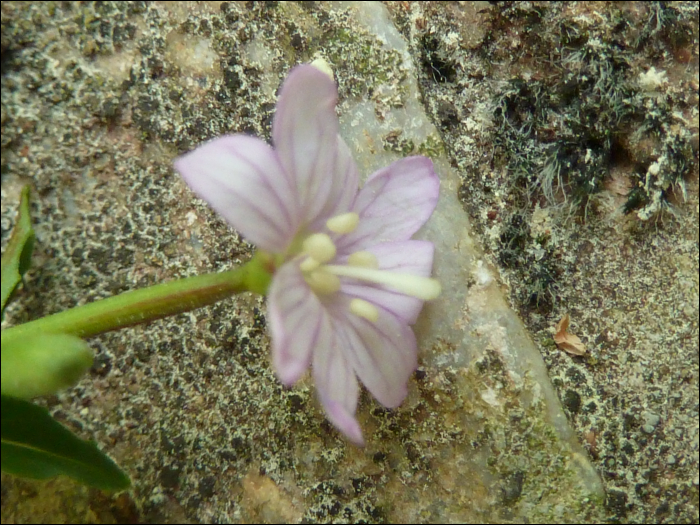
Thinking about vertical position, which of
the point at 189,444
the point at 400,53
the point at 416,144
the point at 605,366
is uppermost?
the point at 400,53

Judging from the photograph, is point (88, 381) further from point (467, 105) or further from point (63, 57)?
point (467, 105)

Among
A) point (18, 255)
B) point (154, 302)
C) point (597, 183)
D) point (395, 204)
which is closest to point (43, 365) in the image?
point (154, 302)

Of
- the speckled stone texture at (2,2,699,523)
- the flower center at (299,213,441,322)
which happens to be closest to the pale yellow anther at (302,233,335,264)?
the flower center at (299,213,441,322)

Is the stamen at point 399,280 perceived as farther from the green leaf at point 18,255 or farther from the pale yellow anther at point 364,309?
the green leaf at point 18,255

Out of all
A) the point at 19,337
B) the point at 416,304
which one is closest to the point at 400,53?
the point at 416,304

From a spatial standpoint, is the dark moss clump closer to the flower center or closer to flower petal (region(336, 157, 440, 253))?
flower petal (region(336, 157, 440, 253))

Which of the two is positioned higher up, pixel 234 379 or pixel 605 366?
pixel 605 366
